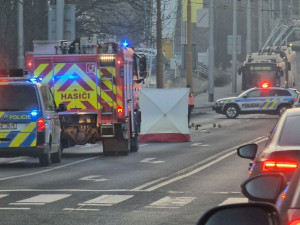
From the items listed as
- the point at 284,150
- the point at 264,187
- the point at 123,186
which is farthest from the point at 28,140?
the point at 264,187

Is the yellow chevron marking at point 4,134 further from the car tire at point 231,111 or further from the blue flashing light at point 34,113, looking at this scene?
the car tire at point 231,111

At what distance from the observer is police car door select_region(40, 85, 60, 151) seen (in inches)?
821

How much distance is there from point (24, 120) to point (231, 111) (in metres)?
28.3

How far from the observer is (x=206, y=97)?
71125mm

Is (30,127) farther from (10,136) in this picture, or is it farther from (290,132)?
(290,132)

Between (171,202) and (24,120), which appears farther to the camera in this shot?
(24,120)

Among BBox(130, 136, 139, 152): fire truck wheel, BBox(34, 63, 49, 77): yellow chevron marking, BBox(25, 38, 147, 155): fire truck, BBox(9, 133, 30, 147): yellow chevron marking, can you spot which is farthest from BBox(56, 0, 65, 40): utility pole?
BBox(9, 133, 30, 147): yellow chevron marking

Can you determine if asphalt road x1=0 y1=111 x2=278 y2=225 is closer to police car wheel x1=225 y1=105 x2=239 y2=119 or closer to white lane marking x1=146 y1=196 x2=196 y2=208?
white lane marking x1=146 y1=196 x2=196 y2=208

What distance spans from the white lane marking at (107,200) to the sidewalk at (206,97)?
3884cm

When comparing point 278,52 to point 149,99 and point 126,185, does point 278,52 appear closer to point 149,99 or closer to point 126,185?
point 149,99

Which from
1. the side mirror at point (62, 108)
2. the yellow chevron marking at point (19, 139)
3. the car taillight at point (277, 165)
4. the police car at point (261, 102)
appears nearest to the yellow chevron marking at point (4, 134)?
the yellow chevron marking at point (19, 139)

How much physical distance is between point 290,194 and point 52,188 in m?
11.7

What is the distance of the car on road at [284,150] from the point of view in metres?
8.68

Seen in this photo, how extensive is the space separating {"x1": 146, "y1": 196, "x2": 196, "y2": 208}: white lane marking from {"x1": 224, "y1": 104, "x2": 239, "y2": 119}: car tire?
3359 cm
